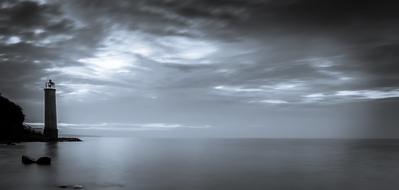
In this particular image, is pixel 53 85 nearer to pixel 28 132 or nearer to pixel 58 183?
pixel 28 132

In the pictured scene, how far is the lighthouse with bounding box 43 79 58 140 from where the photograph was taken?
93688 mm

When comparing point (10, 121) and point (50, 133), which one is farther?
point (50, 133)

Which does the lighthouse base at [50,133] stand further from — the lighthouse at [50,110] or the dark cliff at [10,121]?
the dark cliff at [10,121]

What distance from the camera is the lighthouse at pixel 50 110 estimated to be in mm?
93688

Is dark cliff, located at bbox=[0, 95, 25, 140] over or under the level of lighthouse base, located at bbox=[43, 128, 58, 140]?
over

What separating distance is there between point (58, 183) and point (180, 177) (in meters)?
11.0

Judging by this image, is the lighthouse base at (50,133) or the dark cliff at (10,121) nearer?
the dark cliff at (10,121)

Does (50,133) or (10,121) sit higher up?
(10,121)

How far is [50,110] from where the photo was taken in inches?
3688

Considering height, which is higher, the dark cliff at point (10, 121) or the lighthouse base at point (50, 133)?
the dark cliff at point (10, 121)

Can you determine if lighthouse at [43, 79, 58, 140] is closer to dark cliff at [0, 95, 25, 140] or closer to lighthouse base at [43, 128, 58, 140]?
lighthouse base at [43, 128, 58, 140]

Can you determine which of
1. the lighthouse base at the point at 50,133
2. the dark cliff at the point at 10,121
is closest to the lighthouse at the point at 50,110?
the lighthouse base at the point at 50,133

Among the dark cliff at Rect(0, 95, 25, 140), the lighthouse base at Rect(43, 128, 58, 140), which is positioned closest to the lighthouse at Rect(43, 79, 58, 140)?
the lighthouse base at Rect(43, 128, 58, 140)

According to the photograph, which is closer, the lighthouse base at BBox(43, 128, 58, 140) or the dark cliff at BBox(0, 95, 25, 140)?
the dark cliff at BBox(0, 95, 25, 140)
